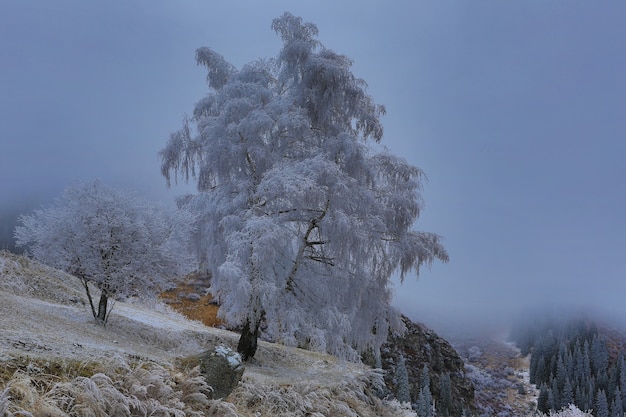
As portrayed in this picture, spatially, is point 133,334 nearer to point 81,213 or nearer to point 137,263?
point 137,263

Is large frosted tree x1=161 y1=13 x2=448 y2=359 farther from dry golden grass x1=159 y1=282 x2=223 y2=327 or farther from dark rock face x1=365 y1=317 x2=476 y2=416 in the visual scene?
dark rock face x1=365 y1=317 x2=476 y2=416

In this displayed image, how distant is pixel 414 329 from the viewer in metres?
52.4

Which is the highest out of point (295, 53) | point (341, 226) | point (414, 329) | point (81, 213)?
point (295, 53)

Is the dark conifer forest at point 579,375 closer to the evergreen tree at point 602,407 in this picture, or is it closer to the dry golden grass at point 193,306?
the evergreen tree at point 602,407

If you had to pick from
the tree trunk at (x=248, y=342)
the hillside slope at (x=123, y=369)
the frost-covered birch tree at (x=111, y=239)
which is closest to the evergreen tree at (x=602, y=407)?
the hillside slope at (x=123, y=369)

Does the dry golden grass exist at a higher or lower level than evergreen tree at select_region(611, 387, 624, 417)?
higher

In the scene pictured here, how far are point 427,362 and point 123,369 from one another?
5239cm

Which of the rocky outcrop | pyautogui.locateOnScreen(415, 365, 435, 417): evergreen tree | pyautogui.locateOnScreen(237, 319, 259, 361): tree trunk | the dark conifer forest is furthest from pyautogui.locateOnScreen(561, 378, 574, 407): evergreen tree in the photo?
the rocky outcrop

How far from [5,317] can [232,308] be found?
15.7 feet

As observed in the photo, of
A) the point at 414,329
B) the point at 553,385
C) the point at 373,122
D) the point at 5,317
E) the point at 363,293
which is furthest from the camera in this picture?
the point at 553,385

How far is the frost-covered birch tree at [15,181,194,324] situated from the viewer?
12625 millimetres

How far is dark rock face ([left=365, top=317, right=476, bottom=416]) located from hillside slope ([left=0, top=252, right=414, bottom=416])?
103 ft

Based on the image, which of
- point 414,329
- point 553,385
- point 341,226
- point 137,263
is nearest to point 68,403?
point 137,263

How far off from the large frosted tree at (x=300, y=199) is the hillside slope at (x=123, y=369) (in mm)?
1387
